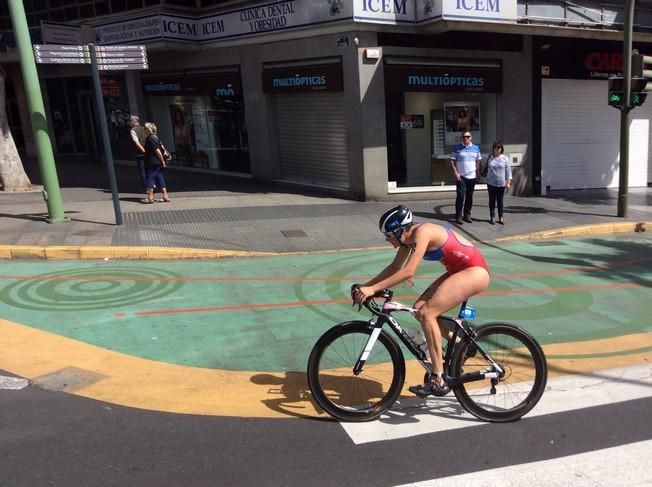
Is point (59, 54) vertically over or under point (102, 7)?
under

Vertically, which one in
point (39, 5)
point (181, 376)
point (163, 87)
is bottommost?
point (181, 376)

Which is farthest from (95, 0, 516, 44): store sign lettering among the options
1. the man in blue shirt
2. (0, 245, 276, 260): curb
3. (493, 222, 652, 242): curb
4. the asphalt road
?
the asphalt road

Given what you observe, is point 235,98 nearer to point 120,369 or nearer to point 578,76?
point 578,76

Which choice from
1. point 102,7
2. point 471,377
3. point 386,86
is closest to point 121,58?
A: point 386,86

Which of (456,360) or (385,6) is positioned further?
(385,6)

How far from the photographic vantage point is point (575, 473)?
3.56 meters

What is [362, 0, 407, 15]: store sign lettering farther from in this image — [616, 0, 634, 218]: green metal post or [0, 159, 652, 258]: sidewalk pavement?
[616, 0, 634, 218]: green metal post

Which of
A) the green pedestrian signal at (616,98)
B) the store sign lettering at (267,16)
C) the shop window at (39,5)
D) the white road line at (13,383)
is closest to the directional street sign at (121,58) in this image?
the store sign lettering at (267,16)

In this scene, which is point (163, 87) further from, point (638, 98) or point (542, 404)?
point (542, 404)

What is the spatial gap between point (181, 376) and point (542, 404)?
2.98 meters

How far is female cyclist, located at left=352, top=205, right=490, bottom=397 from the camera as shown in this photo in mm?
4002

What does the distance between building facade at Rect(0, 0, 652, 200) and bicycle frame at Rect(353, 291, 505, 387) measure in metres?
9.57

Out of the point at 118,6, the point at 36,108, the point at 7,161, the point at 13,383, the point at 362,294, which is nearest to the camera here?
the point at 362,294

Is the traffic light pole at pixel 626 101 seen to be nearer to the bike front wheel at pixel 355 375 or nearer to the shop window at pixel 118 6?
the bike front wheel at pixel 355 375
